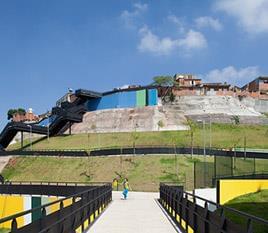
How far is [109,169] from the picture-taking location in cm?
5928

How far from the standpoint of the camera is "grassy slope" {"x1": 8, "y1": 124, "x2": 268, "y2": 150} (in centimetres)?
7956

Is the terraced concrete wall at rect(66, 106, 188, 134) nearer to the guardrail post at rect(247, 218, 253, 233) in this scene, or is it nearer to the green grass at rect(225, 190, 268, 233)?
the green grass at rect(225, 190, 268, 233)

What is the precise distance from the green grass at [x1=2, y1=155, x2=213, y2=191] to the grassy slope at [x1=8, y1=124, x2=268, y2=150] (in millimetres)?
14098

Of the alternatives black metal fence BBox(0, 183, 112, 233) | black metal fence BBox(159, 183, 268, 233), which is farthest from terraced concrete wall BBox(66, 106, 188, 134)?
black metal fence BBox(159, 183, 268, 233)

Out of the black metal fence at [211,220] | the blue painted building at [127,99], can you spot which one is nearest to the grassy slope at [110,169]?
the black metal fence at [211,220]

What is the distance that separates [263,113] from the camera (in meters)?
106

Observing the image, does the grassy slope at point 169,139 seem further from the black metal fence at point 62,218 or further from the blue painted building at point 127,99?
the black metal fence at point 62,218

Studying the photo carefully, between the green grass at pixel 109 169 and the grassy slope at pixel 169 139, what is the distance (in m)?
14.1

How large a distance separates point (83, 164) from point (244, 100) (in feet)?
182

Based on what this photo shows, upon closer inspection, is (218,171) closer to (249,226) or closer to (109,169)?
(109,169)

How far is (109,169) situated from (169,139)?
80.5 ft

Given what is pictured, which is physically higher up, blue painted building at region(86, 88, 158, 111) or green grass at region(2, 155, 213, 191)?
blue painted building at region(86, 88, 158, 111)

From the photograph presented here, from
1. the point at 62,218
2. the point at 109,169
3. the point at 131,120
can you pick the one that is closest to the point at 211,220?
the point at 62,218

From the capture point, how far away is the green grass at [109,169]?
52.3m
